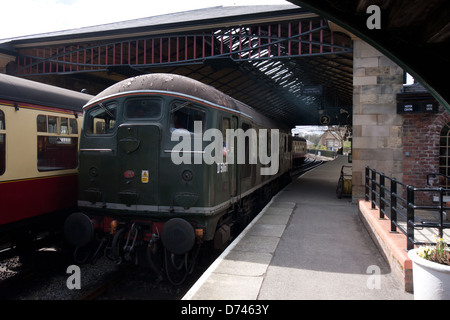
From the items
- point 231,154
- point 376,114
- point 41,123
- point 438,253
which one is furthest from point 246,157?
point 376,114

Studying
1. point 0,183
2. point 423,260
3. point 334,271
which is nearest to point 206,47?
point 0,183

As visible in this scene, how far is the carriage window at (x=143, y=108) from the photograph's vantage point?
5.78 metres

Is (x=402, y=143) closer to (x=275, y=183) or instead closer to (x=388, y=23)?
(x=275, y=183)

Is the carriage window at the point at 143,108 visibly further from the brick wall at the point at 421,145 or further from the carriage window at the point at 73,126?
the brick wall at the point at 421,145

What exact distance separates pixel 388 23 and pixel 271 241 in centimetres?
434

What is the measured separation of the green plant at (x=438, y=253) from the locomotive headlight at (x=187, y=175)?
3.27 meters

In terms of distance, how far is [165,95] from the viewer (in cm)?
571

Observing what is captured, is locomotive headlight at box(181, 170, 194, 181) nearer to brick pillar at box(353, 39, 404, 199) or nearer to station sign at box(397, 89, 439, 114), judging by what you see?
brick pillar at box(353, 39, 404, 199)

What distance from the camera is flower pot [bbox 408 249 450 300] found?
3.53 m

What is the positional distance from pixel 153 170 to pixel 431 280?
407cm

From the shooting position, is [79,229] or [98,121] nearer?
[79,229]

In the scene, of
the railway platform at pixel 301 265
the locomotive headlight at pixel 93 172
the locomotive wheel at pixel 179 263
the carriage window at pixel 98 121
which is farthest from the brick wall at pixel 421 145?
the locomotive headlight at pixel 93 172

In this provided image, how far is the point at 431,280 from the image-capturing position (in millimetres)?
3615

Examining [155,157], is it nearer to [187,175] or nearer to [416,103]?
[187,175]
